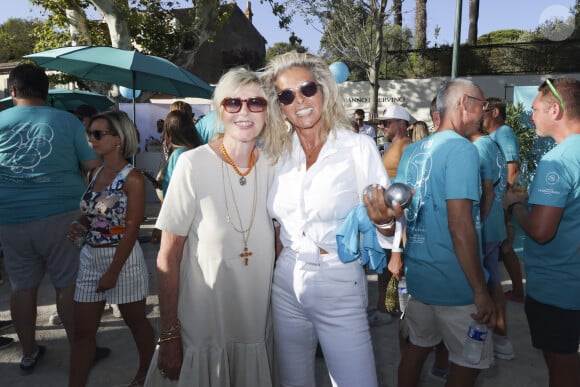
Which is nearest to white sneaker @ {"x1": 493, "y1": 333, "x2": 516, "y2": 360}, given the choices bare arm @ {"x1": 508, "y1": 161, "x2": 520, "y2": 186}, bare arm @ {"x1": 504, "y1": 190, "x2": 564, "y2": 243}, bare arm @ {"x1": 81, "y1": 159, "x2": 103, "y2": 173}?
bare arm @ {"x1": 508, "y1": 161, "x2": 520, "y2": 186}

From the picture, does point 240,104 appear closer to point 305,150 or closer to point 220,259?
point 305,150

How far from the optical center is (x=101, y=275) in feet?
9.32

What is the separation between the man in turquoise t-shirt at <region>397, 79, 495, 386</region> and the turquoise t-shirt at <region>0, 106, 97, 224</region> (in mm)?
2494

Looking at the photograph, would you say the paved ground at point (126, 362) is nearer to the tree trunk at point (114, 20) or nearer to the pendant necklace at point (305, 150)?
the pendant necklace at point (305, 150)

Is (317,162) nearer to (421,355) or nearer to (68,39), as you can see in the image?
(421,355)

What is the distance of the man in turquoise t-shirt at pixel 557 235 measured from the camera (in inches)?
90.0

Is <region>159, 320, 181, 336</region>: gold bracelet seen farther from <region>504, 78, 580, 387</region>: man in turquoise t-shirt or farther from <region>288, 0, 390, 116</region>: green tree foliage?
<region>288, 0, 390, 116</region>: green tree foliage

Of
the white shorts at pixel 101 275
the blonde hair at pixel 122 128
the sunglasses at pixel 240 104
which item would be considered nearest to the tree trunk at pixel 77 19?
the blonde hair at pixel 122 128

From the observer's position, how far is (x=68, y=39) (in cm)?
1477

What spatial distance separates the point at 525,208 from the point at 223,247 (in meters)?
1.70

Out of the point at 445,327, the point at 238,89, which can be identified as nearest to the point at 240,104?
the point at 238,89

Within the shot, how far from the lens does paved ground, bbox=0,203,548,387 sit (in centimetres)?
343

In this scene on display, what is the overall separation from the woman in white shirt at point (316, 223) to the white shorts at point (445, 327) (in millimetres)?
589

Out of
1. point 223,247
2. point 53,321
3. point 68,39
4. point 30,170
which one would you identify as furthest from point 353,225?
point 68,39
